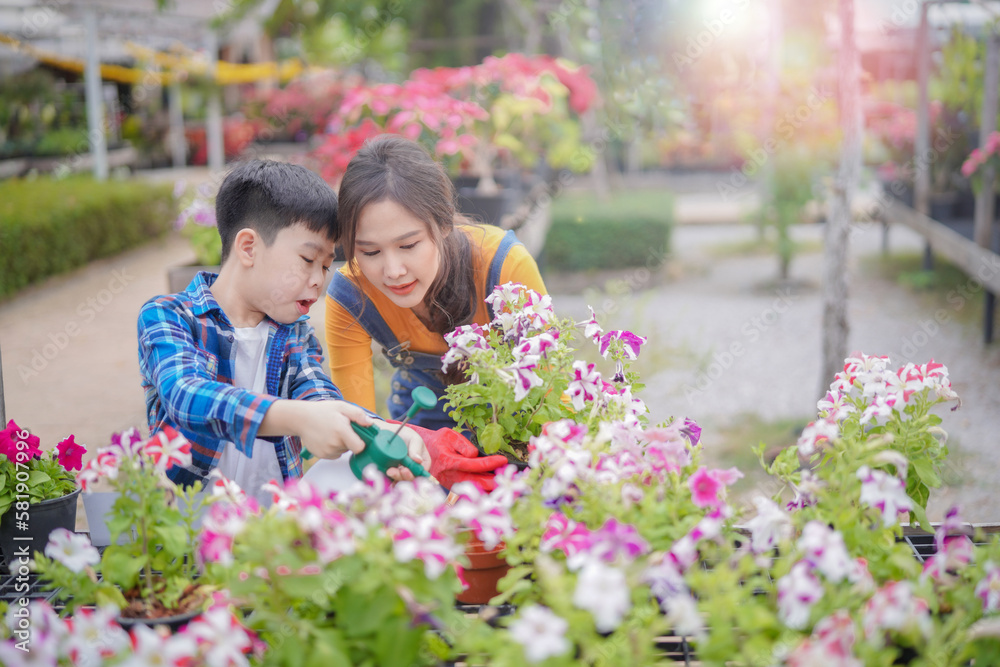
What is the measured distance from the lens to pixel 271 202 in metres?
1.59

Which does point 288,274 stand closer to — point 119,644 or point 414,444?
point 414,444

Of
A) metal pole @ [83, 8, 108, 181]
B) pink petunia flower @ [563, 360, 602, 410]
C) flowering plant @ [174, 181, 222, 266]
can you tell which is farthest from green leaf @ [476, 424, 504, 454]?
metal pole @ [83, 8, 108, 181]

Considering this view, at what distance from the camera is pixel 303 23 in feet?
23.1

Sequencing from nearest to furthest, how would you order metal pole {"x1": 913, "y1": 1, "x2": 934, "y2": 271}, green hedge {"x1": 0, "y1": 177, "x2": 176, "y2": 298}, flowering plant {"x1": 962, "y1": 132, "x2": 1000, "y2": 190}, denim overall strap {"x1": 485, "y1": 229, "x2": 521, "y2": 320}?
denim overall strap {"x1": 485, "y1": 229, "x2": 521, "y2": 320}, flowering plant {"x1": 962, "y1": 132, "x2": 1000, "y2": 190}, green hedge {"x1": 0, "y1": 177, "x2": 176, "y2": 298}, metal pole {"x1": 913, "y1": 1, "x2": 934, "y2": 271}

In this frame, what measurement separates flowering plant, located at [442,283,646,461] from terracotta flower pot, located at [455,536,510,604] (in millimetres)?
237

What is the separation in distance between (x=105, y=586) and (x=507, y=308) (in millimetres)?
767

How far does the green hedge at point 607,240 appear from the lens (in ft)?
26.2

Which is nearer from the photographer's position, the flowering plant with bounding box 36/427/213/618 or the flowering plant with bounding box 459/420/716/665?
the flowering plant with bounding box 459/420/716/665

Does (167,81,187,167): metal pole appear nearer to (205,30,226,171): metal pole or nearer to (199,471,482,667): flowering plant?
(205,30,226,171): metal pole

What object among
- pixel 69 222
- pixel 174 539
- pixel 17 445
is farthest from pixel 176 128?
pixel 174 539

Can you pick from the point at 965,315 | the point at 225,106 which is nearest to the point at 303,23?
the point at 965,315

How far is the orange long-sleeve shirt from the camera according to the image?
1949 millimetres

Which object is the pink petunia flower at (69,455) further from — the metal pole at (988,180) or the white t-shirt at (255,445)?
the metal pole at (988,180)

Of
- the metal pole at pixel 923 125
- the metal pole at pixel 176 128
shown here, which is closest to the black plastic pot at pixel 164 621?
the metal pole at pixel 923 125
